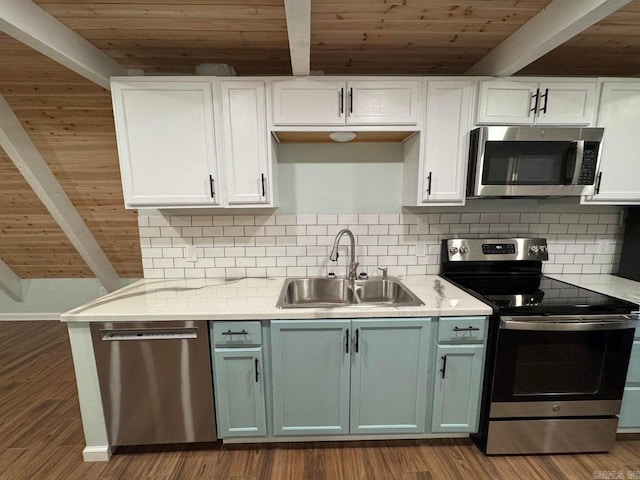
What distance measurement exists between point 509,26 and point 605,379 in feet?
6.53

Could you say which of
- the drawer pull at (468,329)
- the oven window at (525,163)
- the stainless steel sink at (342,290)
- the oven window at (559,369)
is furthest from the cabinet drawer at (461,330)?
the oven window at (525,163)

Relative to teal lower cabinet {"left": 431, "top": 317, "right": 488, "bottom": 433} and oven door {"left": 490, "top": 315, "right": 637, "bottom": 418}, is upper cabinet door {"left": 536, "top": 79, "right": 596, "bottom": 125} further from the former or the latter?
teal lower cabinet {"left": 431, "top": 317, "right": 488, "bottom": 433}

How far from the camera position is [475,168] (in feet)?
5.66

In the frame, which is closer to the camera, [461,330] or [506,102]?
[461,330]

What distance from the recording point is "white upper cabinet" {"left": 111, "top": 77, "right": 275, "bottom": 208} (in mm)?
1653

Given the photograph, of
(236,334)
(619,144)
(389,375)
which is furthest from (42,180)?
(619,144)

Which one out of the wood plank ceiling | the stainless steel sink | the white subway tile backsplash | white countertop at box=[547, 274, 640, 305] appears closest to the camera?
the wood plank ceiling

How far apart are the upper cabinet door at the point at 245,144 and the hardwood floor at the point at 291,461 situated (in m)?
1.53

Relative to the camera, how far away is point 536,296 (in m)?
1.70

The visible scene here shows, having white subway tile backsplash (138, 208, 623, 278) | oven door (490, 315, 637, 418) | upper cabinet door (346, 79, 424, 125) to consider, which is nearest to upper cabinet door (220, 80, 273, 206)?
white subway tile backsplash (138, 208, 623, 278)

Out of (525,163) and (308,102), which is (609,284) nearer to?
(525,163)

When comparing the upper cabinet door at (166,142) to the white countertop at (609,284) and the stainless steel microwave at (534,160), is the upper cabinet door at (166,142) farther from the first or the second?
the white countertop at (609,284)

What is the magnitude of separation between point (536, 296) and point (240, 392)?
1.84 metres

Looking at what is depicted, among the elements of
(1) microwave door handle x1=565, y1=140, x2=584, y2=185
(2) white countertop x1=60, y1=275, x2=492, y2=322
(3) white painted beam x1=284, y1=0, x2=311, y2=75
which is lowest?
(2) white countertop x1=60, y1=275, x2=492, y2=322
